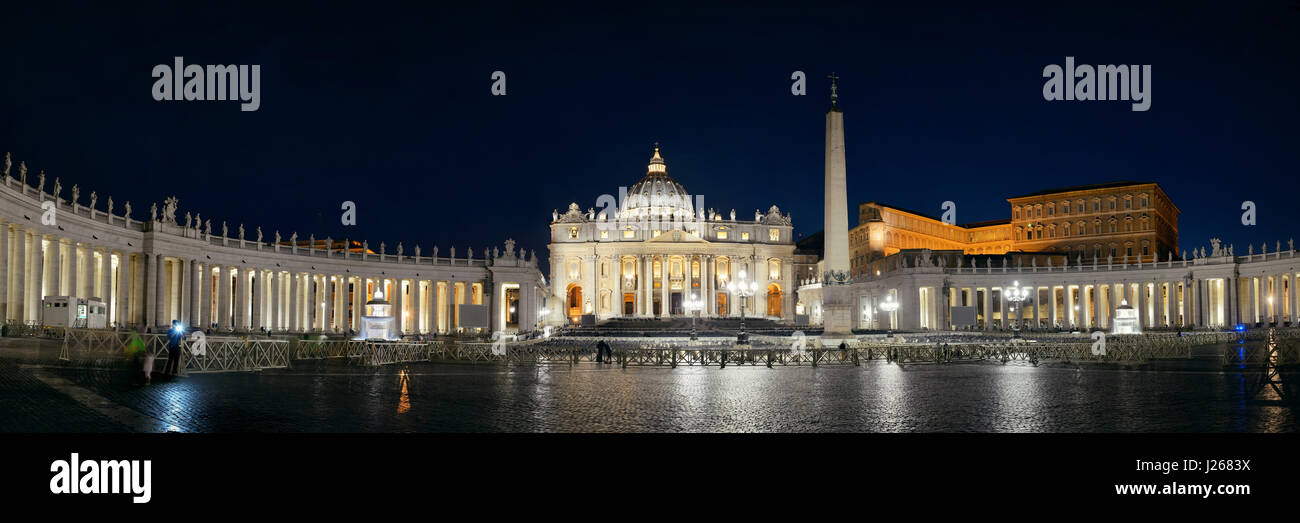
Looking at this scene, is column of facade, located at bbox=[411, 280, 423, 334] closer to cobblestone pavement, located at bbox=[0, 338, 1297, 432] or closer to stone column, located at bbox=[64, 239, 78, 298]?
stone column, located at bbox=[64, 239, 78, 298]

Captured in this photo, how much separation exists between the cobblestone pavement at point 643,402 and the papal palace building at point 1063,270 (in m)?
38.8

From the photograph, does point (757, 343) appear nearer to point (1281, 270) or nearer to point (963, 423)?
point (963, 423)

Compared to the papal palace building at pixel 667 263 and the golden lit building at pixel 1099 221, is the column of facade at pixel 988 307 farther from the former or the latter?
the papal palace building at pixel 667 263

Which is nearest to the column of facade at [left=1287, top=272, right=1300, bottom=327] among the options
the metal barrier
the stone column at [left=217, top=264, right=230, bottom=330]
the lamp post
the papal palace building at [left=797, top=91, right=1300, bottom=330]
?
the papal palace building at [left=797, top=91, right=1300, bottom=330]

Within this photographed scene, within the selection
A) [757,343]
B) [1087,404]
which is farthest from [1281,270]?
[1087,404]

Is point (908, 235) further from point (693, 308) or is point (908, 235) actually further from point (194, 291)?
point (194, 291)

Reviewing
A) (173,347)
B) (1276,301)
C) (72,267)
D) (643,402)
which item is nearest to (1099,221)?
(1276,301)

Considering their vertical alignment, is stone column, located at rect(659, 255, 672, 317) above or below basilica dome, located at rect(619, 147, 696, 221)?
below

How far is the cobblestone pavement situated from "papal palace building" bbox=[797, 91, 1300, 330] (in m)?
38.8

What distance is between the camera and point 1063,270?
80000 mm

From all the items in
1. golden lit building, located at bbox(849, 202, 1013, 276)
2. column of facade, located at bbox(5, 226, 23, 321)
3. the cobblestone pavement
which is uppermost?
golden lit building, located at bbox(849, 202, 1013, 276)

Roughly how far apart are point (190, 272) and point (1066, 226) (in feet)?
292

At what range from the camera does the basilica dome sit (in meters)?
132
